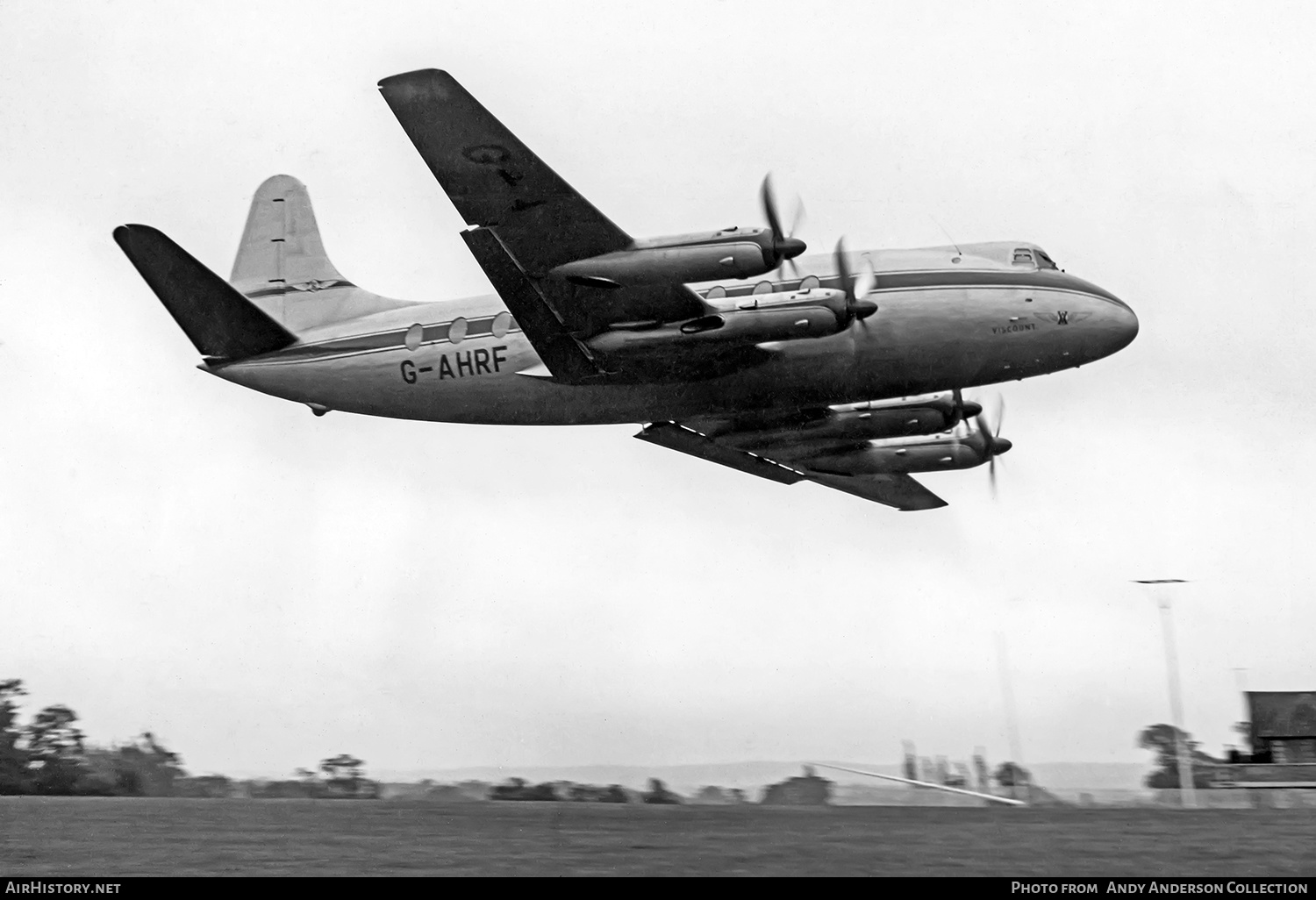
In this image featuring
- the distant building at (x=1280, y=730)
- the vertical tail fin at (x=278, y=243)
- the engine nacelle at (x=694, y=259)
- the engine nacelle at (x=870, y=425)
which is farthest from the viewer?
the distant building at (x=1280, y=730)

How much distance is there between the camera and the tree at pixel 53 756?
2839 centimetres

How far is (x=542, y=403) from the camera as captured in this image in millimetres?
24719

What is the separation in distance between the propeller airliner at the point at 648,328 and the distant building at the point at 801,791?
7.22 m

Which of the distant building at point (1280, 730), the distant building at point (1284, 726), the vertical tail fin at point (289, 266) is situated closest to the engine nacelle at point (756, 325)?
the vertical tail fin at point (289, 266)

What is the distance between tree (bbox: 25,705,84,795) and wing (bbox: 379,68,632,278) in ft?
52.1

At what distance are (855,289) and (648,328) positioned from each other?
3797 millimetres

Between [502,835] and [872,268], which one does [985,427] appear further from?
[502,835]

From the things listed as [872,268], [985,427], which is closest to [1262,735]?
[985,427]

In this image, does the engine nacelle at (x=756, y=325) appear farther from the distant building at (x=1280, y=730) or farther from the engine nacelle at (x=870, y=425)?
the distant building at (x=1280, y=730)

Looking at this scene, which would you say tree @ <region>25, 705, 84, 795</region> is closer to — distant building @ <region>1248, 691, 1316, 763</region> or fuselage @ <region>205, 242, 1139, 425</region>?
fuselage @ <region>205, 242, 1139, 425</region>

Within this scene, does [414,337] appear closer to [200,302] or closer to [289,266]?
[200,302]

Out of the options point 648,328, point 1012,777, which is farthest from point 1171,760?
point 648,328

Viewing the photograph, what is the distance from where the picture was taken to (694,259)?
20719 millimetres
